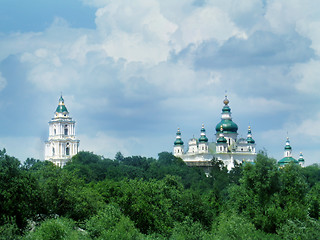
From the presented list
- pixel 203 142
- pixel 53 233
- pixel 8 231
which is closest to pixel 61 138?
pixel 203 142

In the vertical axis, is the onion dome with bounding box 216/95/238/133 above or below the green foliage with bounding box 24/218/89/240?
above

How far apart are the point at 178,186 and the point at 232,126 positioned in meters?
85.7

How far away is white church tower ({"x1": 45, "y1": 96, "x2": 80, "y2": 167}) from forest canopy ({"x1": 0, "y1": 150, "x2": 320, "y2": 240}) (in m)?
77.4

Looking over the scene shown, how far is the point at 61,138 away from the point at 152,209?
296 ft

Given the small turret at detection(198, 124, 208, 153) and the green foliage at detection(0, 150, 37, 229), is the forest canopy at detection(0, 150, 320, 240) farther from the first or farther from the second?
the small turret at detection(198, 124, 208, 153)

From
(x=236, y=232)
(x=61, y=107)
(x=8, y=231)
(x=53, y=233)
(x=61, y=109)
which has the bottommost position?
(x=236, y=232)

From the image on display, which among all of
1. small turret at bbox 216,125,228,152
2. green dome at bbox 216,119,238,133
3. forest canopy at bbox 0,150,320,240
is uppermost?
green dome at bbox 216,119,238,133

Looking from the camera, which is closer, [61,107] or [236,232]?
[236,232]

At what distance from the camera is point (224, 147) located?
141500 mm

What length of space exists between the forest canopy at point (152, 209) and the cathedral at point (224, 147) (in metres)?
77.7

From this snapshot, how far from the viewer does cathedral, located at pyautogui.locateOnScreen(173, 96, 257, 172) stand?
141 metres

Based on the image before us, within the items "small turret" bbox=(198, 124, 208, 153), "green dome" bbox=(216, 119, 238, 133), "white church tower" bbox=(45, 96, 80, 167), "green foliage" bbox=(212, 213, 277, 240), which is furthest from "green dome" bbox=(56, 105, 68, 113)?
"green foliage" bbox=(212, 213, 277, 240)

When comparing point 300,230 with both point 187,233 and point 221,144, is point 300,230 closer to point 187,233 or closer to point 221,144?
point 187,233

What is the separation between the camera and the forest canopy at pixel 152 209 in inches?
1777
